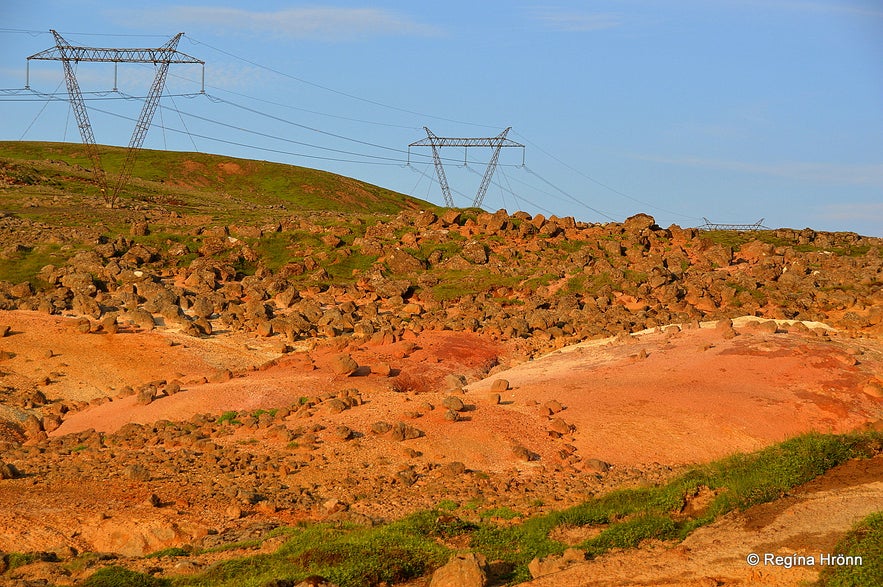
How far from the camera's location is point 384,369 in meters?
28.0

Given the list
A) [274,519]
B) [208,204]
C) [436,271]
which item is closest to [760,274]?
[436,271]

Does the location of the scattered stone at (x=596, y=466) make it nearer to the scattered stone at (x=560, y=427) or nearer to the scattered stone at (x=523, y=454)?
the scattered stone at (x=523, y=454)

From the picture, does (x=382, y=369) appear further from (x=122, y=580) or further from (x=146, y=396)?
(x=122, y=580)

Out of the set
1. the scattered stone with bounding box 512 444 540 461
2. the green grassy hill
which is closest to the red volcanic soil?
the scattered stone with bounding box 512 444 540 461

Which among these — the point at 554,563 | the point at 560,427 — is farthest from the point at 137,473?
the point at 554,563

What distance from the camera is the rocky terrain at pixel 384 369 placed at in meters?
18.2

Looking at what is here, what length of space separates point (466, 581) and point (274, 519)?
18.7 ft

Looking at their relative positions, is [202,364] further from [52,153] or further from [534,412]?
[52,153]

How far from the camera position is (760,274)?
39.7 m

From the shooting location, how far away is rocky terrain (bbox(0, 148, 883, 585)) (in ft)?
59.6

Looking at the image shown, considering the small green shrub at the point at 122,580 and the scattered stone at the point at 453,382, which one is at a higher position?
the scattered stone at the point at 453,382

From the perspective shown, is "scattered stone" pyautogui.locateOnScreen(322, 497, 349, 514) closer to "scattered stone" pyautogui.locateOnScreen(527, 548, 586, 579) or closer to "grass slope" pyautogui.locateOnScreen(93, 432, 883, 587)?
"grass slope" pyautogui.locateOnScreen(93, 432, 883, 587)

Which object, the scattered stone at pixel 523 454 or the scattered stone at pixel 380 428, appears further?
the scattered stone at pixel 380 428

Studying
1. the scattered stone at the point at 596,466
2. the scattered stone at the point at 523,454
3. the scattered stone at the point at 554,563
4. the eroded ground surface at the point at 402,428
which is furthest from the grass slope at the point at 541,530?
the scattered stone at the point at 523,454
